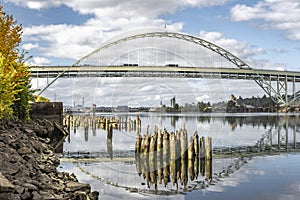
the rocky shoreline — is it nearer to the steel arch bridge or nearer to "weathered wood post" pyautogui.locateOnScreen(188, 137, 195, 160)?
"weathered wood post" pyautogui.locateOnScreen(188, 137, 195, 160)

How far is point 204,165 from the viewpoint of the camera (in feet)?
45.2

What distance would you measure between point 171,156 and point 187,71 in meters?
39.2

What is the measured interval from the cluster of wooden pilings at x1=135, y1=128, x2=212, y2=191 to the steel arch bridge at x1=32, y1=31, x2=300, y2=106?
25.1m

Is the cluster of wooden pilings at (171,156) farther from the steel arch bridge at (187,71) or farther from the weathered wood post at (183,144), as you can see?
the steel arch bridge at (187,71)

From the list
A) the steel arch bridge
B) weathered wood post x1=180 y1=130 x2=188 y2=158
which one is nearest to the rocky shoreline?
weathered wood post x1=180 y1=130 x2=188 y2=158

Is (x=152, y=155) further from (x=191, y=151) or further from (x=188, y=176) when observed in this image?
(x=188, y=176)

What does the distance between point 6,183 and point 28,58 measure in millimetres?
12995

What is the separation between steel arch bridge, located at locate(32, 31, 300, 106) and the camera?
147 feet

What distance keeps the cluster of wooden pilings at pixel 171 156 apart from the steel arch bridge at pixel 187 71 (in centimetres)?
2513

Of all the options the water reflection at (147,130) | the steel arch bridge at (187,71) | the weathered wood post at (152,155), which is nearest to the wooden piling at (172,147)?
the water reflection at (147,130)

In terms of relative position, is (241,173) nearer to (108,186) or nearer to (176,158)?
(176,158)

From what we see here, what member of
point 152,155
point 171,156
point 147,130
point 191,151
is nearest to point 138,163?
point 152,155

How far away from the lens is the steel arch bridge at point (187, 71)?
4469 cm

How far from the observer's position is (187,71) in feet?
172
